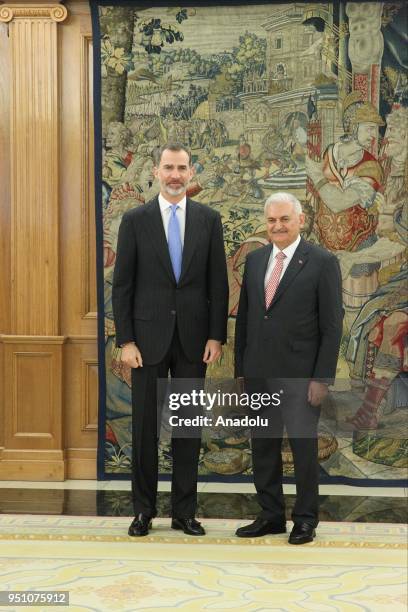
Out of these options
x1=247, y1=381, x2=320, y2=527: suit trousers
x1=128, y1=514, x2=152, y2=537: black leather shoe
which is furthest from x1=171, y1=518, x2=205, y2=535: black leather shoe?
x1=247, y1=381, x2=320, y2=527: suit trousers

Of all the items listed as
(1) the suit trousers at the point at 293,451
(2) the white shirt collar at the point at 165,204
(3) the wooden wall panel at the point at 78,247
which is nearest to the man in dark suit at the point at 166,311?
(2) the white shirt collar at the point at 165,204

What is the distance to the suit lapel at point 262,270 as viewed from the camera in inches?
161

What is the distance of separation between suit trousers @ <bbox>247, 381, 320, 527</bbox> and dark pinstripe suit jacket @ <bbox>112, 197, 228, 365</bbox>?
349 mm

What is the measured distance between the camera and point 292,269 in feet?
13.3

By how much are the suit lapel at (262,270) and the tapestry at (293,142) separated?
1.16 m

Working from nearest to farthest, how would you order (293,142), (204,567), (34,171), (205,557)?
1. (204,567)
2. (205,557)
3. (293,142)
4. (34,171)

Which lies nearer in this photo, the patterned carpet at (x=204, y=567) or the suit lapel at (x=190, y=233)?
the patterned carpet at (x=204, y=567)

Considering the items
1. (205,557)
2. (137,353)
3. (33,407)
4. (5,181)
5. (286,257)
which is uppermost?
(5,181)

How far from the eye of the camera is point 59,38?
5.40m

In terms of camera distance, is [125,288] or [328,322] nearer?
[328,322]

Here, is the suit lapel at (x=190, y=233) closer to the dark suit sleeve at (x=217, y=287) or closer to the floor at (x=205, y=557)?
the dark suit sleeve at (x=217, y=287)

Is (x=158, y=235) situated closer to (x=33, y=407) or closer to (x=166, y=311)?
(x=166, y=311)

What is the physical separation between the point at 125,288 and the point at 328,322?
880mm

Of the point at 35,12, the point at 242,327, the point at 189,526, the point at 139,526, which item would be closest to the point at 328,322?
the point at 242,327
